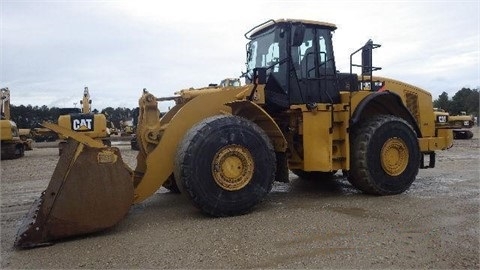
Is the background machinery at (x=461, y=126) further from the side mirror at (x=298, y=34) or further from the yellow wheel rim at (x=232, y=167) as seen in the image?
the yellow wheel rim at (x=232, y=167)

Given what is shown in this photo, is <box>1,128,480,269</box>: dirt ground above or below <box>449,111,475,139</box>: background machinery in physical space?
below

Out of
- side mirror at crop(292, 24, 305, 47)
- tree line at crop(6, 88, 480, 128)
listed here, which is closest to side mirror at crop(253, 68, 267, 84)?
side mirror at crop(292, 24, 305, 47)

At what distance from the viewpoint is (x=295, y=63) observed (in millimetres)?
7137

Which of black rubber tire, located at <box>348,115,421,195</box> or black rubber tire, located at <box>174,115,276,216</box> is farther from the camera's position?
black rubber tire, located at <box>348,115,421,195</box>

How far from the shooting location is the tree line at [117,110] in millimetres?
38469

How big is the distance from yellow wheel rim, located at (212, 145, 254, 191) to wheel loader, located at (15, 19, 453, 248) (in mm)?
13

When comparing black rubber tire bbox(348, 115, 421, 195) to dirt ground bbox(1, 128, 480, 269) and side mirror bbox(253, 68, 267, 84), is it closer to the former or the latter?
dirt ground bbox(1, 128, 480, 269)

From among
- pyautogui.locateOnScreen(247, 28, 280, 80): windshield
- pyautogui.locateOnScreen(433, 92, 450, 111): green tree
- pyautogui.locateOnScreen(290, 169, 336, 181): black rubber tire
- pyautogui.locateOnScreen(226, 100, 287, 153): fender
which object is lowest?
pyautogui.locateOnScreen(290, 169, 336, 181): black rubber tire

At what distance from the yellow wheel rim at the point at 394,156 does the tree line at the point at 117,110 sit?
74.7 ft

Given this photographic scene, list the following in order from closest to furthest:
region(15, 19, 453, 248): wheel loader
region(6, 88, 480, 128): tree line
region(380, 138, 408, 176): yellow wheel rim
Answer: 1. region(15, 19, 453, 248): wheel loader
2. region(380, 138, 408, 176): yellow wheel rim
3. region(6, 88, 480, 128): tree line

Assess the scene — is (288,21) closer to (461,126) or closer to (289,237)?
(289,237)

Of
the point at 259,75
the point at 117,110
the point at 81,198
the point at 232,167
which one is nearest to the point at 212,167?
the point at 232,167

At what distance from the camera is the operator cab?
7055 mm

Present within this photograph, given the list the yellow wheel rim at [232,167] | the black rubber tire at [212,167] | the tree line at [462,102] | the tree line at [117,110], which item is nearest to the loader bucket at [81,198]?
the black rubber tire at [212,167]
